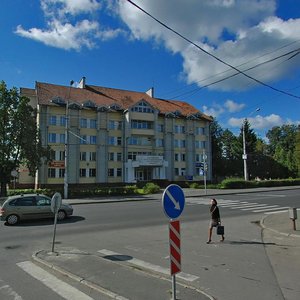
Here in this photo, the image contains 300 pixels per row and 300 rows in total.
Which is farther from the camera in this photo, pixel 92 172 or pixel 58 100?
pixel 92 172

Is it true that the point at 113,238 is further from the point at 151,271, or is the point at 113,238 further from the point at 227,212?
the point at 227,212

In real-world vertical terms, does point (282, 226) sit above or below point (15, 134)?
below

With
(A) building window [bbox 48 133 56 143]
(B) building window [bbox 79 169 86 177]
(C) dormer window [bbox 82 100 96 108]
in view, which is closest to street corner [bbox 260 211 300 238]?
(B) building window [bbox 79 169 86 177]

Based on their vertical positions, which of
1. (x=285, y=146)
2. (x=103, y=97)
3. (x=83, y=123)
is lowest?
(x=83, y=123)

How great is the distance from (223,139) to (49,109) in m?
57.2

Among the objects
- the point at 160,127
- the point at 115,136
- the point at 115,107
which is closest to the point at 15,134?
the point at 115,136

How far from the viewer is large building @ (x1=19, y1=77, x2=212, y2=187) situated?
51.9 m

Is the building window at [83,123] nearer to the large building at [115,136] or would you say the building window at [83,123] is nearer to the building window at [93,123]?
the large building at [115,136]

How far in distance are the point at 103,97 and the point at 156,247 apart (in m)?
50.8

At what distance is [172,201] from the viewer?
19.2 ft

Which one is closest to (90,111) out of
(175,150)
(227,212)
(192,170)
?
(175,150)

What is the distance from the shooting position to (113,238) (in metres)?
12.3

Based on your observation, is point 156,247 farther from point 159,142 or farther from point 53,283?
point 159,142

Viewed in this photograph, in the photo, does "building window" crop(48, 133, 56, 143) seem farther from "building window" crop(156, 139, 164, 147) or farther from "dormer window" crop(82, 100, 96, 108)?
"building window" crop(156, 139, 164, 147)
